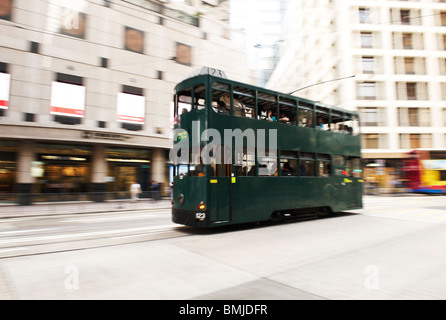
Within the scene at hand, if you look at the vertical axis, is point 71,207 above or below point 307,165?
below

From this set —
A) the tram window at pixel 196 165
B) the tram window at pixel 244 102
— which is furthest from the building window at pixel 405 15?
the tram window at pixel 196 165

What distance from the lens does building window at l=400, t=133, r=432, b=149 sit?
3105 centimetres

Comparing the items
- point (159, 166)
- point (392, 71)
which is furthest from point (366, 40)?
point (159, 166)

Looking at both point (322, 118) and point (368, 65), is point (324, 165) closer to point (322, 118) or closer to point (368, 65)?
point (322, 118)

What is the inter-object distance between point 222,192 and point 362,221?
540cm

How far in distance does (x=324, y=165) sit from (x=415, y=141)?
1110 inches

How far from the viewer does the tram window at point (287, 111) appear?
843cm

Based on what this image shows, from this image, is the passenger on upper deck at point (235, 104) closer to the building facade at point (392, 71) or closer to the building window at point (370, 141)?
the building facade at point (392, 71)

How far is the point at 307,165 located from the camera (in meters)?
9.06

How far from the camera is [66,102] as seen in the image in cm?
1648

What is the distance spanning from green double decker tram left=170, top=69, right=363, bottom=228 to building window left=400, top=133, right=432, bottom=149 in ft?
88.7
